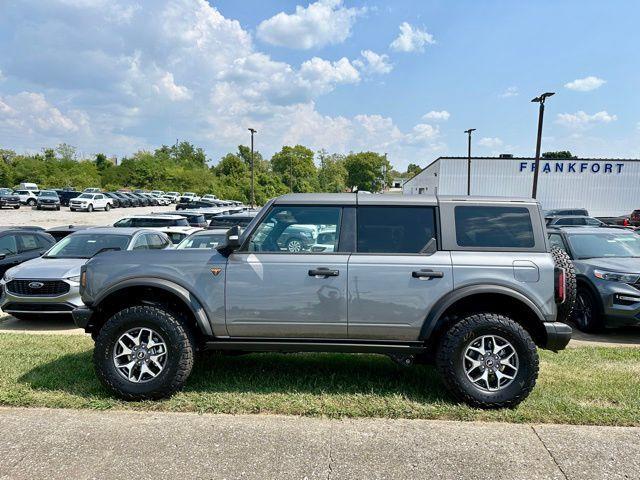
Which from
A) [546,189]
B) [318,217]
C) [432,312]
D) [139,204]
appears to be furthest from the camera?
[139,204]

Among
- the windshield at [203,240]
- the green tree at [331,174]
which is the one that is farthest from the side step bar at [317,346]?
the green tree at [331,174]

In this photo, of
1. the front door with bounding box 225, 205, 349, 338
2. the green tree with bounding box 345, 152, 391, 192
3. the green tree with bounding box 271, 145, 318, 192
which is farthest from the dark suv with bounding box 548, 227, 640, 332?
the green tree with bounding box 345, 152, 391, 192

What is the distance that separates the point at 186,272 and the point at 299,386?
155 centimetres

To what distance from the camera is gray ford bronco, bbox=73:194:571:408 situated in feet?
12.4

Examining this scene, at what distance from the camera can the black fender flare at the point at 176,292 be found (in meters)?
3.87

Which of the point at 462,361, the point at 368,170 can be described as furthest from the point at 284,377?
the point at 368,170

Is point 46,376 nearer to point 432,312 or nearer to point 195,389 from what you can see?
point 195,389

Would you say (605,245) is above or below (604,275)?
above

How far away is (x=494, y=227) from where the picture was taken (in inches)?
155

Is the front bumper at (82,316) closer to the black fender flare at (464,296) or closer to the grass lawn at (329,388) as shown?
the grass lawn at (329,388)

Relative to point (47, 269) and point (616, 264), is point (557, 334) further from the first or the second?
point (47, 269)

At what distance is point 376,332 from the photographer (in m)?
3.82

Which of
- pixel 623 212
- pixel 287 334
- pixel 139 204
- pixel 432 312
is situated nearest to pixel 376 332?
pixel 432 312

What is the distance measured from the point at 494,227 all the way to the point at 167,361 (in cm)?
320
